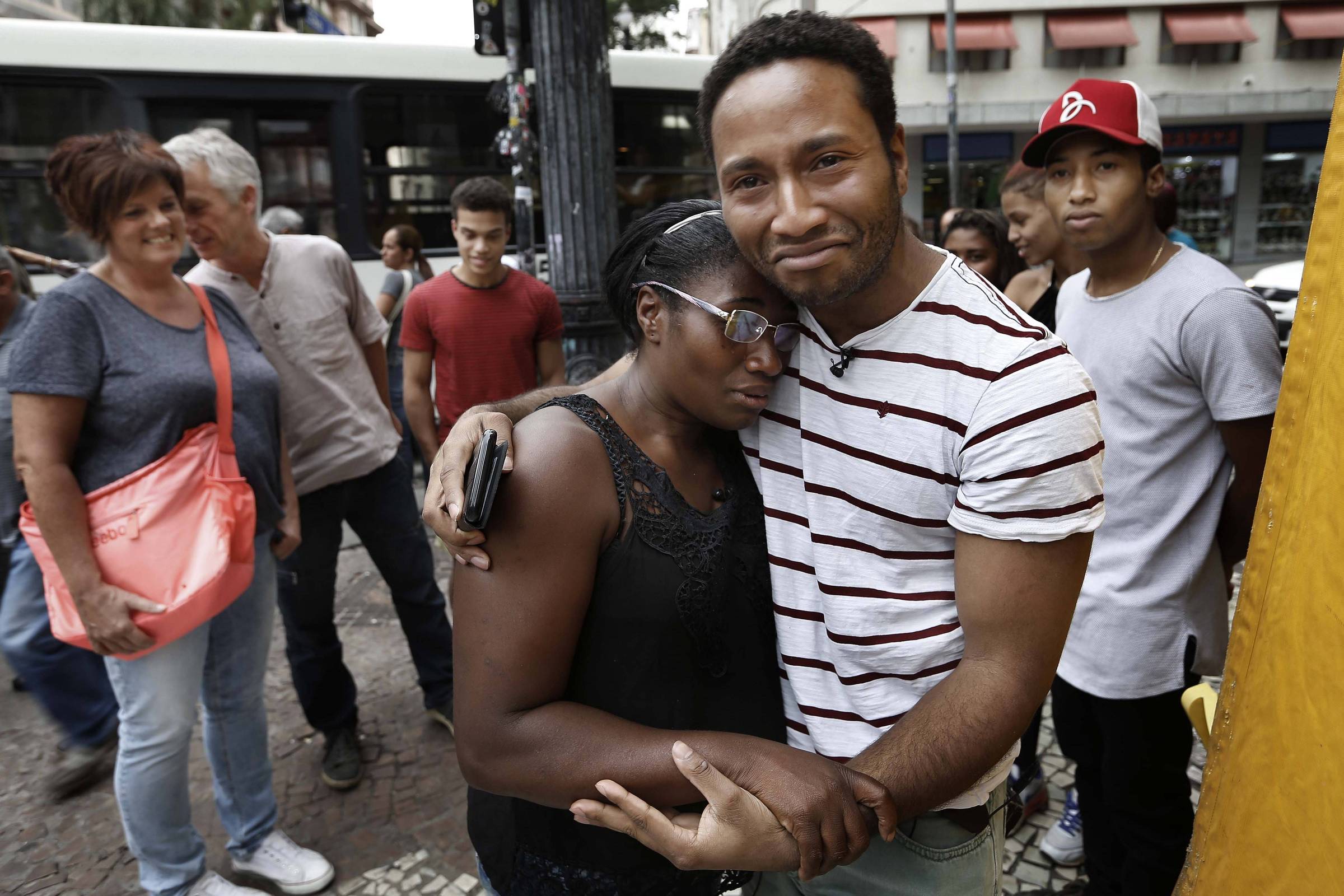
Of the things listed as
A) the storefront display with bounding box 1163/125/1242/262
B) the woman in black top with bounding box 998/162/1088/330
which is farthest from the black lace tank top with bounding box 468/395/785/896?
the storefront display with bounding box 1163/125/1242/262

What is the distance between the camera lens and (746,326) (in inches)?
56.5

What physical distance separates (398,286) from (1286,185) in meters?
22.7

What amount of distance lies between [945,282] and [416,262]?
5.89 m

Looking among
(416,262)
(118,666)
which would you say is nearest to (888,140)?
(118,666)

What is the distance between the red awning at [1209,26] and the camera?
20156 millimetres

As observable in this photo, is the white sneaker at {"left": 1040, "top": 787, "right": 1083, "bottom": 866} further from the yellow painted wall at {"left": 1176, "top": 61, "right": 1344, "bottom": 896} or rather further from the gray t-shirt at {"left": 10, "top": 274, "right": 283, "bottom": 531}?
the gray t-shirt at {"left": 10, "top": 274, "right": 283, "bottom": 531}

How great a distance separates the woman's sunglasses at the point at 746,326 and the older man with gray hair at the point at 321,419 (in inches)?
76.5

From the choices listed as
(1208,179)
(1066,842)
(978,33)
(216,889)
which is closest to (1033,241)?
(1066,842)

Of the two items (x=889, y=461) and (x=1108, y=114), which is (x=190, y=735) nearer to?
(x=889, y=461)

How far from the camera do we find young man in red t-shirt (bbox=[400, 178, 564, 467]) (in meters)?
3.86

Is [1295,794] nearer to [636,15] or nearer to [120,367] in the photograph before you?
[120,367]

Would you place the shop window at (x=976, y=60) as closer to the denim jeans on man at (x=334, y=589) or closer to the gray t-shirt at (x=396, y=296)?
the gray t-shirt at (x=396, y=296)

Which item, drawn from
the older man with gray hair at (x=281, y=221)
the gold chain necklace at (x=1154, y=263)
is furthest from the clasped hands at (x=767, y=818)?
the older man with gray hair at (x=281, y=221)

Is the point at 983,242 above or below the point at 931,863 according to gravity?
above
